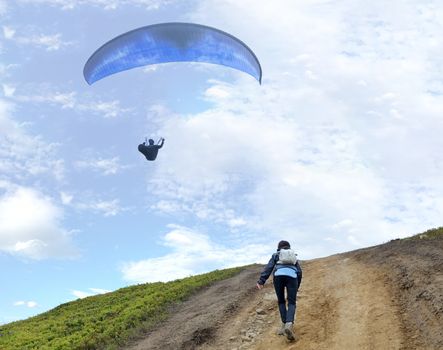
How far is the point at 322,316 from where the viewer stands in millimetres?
13578

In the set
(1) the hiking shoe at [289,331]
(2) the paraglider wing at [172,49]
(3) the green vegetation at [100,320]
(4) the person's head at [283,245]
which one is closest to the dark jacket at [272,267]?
(4) the person's head at [283,245]

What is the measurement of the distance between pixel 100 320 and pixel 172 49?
12.1m

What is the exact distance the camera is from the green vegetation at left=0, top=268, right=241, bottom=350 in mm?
19000

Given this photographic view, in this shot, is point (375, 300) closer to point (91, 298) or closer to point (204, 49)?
point (204, 49)

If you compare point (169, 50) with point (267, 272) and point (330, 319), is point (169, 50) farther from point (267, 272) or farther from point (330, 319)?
point (330, 319)

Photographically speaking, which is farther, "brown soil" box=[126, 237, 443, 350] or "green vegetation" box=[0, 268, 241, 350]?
"green vegetation" box=[0, 268, 241, 350]

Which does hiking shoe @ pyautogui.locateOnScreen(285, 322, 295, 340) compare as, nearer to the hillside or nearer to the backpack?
the hillside

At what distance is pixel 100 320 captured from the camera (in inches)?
909

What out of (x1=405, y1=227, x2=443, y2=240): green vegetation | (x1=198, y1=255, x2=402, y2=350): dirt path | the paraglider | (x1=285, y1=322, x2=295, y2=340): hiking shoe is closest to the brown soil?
(x1=198, y1=255, x2=402, y2=350): dirt path

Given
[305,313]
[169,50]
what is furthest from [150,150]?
[305,313]

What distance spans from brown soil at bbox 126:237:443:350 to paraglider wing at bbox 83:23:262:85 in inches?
330

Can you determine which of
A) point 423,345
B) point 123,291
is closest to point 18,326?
point 123,291

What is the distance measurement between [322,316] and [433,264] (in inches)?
175

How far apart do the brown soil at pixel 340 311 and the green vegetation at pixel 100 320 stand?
132cm
